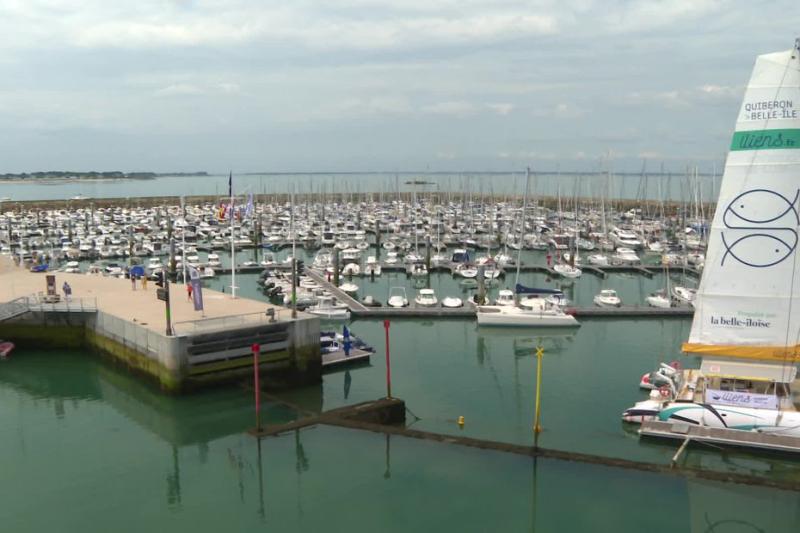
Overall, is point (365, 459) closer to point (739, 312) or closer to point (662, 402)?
point (662, 402)

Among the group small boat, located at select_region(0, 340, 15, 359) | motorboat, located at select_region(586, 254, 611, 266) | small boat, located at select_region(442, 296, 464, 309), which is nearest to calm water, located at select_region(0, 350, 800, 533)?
small boat, located at select_region(0, 340, 15, 359)

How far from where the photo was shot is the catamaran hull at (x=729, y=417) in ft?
85.8

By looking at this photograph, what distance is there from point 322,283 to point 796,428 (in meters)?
41.2

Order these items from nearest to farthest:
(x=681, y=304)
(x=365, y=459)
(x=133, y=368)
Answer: (x=365, y=459) → (x=133, y=368) → (x=681, y=304)

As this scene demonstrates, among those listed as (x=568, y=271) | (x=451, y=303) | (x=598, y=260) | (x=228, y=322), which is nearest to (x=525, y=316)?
(x=451, y=303)

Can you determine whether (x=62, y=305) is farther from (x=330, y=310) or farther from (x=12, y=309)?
(x=330, y=310)

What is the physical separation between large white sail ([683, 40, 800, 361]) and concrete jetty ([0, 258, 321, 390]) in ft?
61.7

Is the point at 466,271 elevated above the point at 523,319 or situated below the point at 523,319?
above

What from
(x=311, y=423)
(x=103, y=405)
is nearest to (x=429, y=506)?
(x=311, y=423)

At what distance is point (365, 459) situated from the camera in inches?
1011

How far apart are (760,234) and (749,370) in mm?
5637

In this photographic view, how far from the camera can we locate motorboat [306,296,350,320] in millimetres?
49812

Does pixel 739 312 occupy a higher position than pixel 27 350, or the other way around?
pixel 739 312

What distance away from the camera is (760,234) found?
28.6 metres
